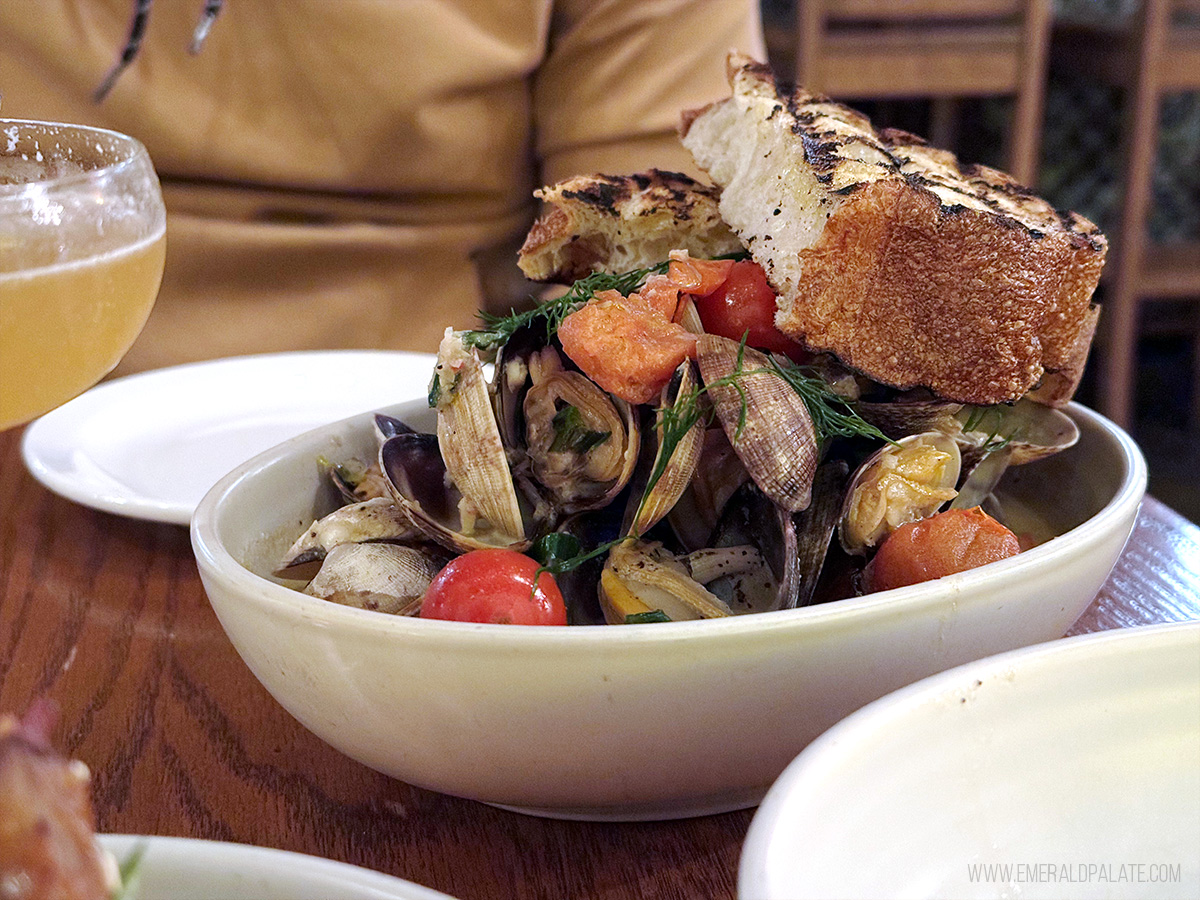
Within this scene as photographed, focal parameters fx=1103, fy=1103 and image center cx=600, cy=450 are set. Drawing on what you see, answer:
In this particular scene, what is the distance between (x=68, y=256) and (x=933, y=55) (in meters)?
3.37

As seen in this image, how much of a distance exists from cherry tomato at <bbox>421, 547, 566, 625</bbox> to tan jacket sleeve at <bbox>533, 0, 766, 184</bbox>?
1.61 metres

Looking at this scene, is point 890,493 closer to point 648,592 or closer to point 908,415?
point 908,415

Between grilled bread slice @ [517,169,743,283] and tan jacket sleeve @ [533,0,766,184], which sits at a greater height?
grilled bread slice @ [517,169,743,283]

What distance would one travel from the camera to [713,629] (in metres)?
0.58

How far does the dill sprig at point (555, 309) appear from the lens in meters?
0.83

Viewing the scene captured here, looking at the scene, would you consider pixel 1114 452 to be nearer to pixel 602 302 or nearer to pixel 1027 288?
pixel 1027 288

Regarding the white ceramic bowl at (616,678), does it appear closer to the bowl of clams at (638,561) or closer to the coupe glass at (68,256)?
the bowl of clams at (638,561)

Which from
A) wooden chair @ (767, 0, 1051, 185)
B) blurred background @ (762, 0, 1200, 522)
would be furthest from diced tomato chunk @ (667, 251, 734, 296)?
wooden chair @ (767, 0, 1051, 185)

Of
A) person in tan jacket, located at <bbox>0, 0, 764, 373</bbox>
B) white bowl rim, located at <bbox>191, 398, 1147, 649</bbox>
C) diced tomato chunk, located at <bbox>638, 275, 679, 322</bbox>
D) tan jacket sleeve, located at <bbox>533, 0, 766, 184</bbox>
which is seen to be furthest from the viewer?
tan jacket sleeve, located at <bbox>533, 0, 766, 184</bbox>

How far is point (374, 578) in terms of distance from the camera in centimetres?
74

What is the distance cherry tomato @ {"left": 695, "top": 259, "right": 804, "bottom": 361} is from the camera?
2.76 ft

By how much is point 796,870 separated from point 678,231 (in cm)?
61

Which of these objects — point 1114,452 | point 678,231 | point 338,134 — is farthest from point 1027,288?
point 338,134

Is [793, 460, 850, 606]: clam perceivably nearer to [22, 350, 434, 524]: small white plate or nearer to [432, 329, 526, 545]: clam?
[432, 329, 526, 545]: clam
